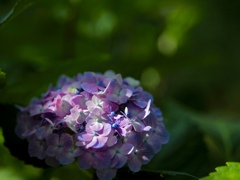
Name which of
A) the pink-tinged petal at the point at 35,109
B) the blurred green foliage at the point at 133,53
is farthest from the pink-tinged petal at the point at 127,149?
the blurred green foliage at the point at 133,53

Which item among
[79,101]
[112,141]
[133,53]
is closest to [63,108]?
[79,101]

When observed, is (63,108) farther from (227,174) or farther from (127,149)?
(227,174)

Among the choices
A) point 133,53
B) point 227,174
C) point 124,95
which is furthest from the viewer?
point 133,53

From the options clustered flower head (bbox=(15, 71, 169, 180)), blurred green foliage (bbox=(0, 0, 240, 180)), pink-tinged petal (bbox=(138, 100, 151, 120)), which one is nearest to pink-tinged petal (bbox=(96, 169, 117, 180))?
clustered flower head (bbox=(15, 71, 169, 180))

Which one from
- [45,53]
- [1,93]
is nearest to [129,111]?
[1,93]

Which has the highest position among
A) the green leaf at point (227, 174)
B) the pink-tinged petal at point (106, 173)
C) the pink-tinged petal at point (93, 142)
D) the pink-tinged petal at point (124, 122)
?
the pink-tinged petal at point (124, 122)

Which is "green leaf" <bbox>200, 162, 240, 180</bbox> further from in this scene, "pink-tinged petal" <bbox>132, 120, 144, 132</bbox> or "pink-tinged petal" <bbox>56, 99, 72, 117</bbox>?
"pink-tinged petal" <bbox>56, 99, 72, 117</bbox>

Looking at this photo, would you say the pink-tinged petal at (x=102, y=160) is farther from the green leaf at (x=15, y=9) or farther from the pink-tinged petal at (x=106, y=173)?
the green leaf at (x=15, y=9)

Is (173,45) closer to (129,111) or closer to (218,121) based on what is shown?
(218,121)
